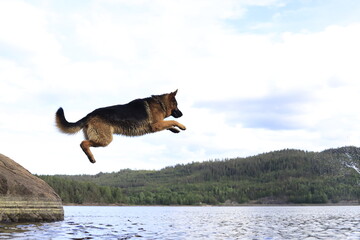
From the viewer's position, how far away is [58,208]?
30953 millimetres

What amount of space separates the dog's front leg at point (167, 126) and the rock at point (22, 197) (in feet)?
58.3

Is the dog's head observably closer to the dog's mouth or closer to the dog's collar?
the dog's mouth

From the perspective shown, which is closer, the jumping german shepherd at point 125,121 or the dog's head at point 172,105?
the jumping german shepherd at point 125,121

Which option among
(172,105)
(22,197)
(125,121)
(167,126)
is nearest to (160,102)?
(172,105)

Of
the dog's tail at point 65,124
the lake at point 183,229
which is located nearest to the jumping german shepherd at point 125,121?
the dog's tail at point 65,124

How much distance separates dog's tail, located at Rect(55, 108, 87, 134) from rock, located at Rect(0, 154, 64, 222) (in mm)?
16571

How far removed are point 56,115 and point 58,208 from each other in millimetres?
21053

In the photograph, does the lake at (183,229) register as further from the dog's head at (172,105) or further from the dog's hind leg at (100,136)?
the dog's head at (172,105)

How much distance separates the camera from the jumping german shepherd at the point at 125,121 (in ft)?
34.8

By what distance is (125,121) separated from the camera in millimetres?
10586

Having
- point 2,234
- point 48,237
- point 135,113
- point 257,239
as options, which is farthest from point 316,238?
point 135,113

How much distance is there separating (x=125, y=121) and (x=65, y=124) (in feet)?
6.23

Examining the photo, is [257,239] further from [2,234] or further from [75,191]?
[75,191]

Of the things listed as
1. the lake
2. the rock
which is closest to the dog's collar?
the lake
